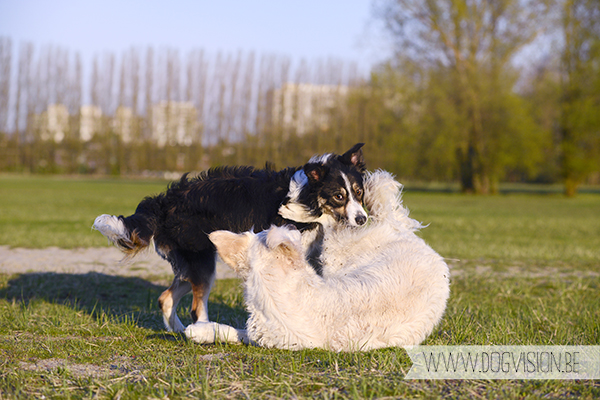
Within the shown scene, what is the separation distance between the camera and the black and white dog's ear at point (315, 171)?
16.6 feet

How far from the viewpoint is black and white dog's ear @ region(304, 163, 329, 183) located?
16.6 ft

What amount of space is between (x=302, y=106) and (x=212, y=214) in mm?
55870

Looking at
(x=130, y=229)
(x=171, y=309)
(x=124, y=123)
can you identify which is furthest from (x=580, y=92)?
(x=124, y=123)

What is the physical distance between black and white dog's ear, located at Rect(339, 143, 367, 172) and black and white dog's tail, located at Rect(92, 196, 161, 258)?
1.97 m

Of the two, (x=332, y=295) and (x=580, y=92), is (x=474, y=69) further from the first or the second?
(x=332, y=295)

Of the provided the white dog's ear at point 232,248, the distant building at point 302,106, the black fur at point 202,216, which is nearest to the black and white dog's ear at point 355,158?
the black fur at point 202,216

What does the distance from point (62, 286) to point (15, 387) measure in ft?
12.5

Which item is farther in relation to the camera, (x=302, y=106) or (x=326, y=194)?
(x=302, y=106)

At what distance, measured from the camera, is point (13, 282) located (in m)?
6.64

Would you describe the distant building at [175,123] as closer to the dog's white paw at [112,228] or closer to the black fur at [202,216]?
the black fur at [202,216]

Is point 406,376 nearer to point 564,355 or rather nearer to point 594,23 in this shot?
point 564,355

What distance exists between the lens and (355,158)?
18.3 ft

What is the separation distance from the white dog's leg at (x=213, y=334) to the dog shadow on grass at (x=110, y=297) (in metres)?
0.62

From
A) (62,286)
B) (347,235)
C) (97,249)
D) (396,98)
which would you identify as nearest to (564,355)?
(347,235)
